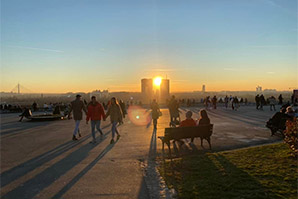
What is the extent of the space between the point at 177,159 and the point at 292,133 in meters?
3.17

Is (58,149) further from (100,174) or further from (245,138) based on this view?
(245,138)

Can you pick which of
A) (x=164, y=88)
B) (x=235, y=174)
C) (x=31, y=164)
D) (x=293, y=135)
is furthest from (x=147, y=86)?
(x=235, y=174)

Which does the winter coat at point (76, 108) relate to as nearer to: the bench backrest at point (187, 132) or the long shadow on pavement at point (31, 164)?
the long shadow on pavement at point (31, 164)

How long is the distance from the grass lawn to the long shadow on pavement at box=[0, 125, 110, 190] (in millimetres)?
3511

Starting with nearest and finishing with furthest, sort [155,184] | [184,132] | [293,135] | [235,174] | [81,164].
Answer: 1. [155,184]
2. [235,174]
3. [293,135]
4. [81,164]
5. [184,132]

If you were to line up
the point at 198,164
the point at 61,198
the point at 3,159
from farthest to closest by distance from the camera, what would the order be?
the point at 3,159
the point at 198,164
the point at 61,198

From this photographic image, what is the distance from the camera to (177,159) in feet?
23.5

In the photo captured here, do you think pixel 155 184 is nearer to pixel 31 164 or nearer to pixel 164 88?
pixel 31 164

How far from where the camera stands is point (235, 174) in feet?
18.3

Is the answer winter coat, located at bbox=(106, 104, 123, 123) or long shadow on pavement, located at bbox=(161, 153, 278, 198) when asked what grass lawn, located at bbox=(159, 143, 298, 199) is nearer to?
long shadow on pavement, located at bbox=(161, 153, 278, 198)

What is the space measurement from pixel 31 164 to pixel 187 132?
191 inches

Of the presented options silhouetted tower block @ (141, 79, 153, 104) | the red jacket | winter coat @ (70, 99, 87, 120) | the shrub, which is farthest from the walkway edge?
silhouetted tower block @ (141, 79, 153, 104)

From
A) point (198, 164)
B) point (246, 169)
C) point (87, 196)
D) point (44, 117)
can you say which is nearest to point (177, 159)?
point (198, 164)

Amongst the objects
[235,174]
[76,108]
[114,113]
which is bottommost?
[235,174]
